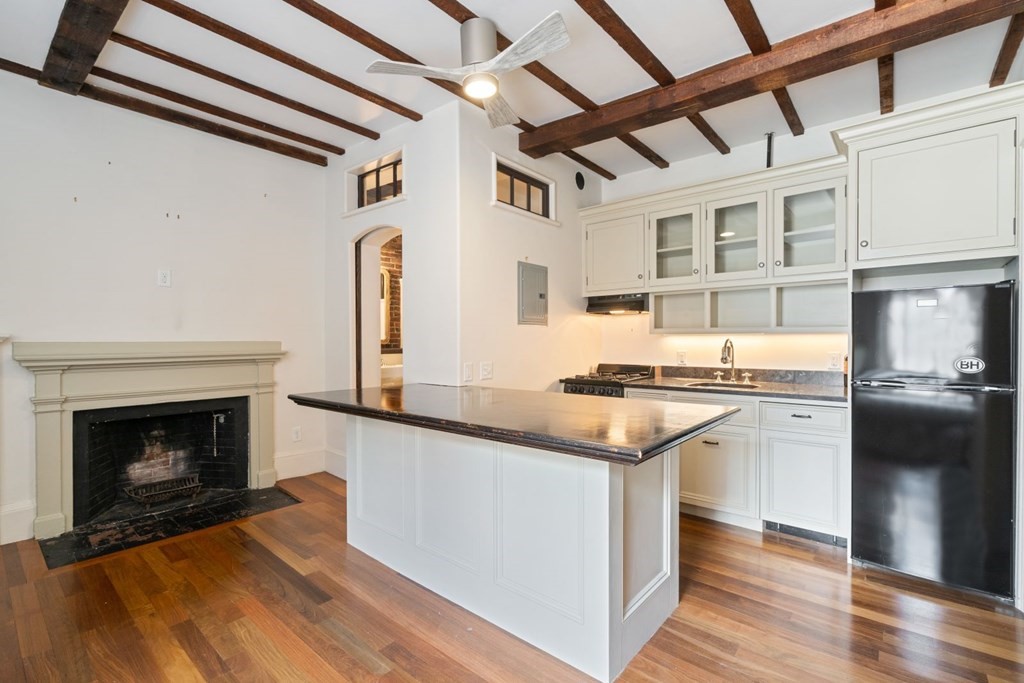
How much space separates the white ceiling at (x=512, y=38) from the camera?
223 cm

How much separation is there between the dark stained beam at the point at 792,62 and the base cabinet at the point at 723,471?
2.04 m

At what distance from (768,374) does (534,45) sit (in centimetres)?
289

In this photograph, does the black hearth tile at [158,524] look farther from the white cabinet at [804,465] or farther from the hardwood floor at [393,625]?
the white cabinet at [804,465]

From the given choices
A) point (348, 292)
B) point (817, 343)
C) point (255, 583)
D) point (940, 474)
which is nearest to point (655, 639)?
point (940, 474)

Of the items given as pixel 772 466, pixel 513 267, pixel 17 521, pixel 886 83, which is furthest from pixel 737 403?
pixel 17 521

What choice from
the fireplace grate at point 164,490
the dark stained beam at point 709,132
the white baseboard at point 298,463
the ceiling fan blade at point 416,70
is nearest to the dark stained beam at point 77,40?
the ceiling fan blade at point 416,70

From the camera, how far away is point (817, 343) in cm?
344

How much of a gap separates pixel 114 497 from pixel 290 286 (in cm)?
195

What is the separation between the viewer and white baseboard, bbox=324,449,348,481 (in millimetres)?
4094

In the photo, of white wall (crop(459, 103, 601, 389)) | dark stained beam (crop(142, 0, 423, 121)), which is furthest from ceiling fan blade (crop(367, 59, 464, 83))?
white wall (crop(459, 103, 601, 389))

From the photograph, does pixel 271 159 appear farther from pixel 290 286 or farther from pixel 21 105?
pixel 21 105

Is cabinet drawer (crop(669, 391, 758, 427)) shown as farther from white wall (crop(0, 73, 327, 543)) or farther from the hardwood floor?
white wall (crop(0, 73, 327, 543))

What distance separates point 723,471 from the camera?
3.18 meters

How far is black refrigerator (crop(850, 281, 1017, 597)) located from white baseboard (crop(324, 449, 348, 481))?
363 centimetres
